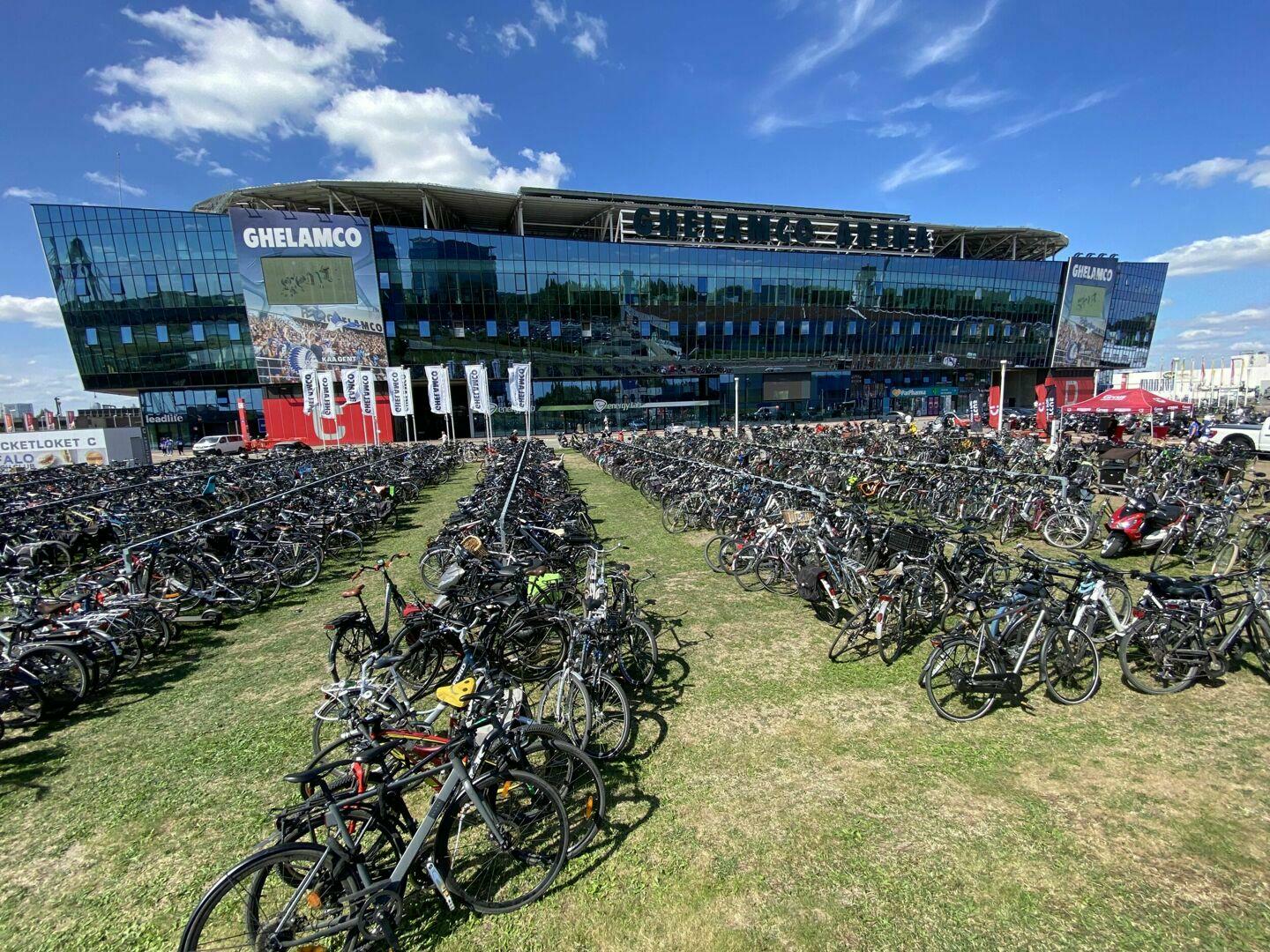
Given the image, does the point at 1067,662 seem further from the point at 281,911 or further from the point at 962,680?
the point at 281,911

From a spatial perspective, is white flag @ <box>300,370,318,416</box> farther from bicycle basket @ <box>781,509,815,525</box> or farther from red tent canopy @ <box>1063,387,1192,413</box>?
red tent canopy @ <box>1063,387,1192,413</box>

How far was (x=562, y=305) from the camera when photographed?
4684 cm

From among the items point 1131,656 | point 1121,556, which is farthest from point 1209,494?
point 1131,656

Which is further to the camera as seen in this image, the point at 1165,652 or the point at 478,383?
the point at 478,383

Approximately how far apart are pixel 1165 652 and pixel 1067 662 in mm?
897

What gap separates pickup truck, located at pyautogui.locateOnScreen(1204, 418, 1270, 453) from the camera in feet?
54.3

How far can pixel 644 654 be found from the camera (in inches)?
202

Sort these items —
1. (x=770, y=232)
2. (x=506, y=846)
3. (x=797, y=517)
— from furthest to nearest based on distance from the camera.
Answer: (x=770, y=232)
(x=797, y=517)
(x=506, y=846)

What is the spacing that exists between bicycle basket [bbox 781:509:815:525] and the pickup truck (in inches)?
663

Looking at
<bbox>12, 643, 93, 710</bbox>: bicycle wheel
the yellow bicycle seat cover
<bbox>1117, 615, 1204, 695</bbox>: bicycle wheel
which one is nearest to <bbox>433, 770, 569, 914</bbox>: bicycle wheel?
the yellow bicycle seat cover

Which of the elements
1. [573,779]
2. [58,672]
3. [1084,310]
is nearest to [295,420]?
[58,672]

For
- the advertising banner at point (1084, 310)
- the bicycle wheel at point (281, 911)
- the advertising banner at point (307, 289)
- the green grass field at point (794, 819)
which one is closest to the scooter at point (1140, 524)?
the green grass field at point (794, 819)

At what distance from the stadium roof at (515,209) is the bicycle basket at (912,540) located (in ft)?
160

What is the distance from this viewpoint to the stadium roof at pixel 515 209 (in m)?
45.0
